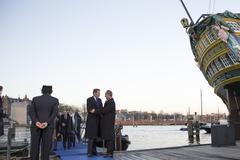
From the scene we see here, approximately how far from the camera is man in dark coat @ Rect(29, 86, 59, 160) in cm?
652

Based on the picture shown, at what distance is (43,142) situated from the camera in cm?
655

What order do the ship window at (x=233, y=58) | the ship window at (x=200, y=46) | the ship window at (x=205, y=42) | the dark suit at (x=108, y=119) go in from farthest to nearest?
the ship window at (x=200, y=46) → the ship window at (x=205, y=42) → the ship window at (x=233, y=58) → the dark suit at (x=108, y=119)

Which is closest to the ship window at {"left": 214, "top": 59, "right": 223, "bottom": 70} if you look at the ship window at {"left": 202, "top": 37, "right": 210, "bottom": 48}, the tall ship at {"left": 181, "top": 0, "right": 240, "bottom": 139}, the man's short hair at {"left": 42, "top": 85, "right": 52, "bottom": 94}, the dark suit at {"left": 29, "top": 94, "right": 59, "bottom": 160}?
the tall ship at {"left": 181, "top": 0, "right": 240, "bottom": 139}

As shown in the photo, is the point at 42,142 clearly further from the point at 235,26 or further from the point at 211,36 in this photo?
the point at 211,36

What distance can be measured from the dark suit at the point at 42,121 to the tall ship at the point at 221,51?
11737 millimetres

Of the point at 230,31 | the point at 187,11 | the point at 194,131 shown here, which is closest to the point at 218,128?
the point at 230,31

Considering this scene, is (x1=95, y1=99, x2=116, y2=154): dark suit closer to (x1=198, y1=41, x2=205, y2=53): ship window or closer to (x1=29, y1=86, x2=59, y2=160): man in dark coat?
(x1=29, y1=86, x2=59, y2=160): man in dark coat

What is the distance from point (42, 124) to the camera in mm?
6484

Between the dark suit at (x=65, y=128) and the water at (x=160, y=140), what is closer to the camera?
the dark suit at (x=65, y=128)

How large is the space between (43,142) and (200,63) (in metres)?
17.2

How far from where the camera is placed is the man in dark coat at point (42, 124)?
6520 millimetres

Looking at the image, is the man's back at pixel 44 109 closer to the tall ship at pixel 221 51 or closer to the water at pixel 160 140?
the tall ship at pixel 221 51

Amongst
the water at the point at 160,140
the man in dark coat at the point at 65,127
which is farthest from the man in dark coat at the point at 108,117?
the water at the point at 160,140

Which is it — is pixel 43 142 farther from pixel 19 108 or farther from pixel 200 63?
pixel 200 63
